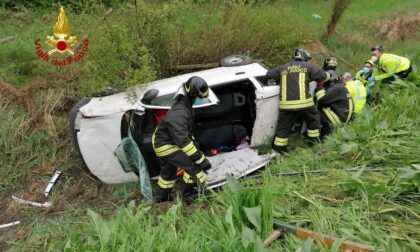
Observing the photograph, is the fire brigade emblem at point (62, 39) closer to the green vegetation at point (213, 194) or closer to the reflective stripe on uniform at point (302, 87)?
the green vegetation at point (213, 194)

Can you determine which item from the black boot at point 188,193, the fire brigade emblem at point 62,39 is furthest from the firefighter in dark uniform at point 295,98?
the fire brigade emblem at point 62,39

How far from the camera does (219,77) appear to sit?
16.7ft

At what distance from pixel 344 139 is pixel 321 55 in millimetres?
5252

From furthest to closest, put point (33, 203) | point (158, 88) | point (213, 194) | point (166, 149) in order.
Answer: point (158, 88) → point (33, 203) → point (166, 149) → point (213, 194)

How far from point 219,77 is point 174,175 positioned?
1.43 m

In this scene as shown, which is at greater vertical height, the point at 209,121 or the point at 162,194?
the point at 209,121

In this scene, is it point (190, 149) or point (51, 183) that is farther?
point (51, 183)

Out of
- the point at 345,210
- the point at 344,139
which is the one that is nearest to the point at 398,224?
the point at 345,210

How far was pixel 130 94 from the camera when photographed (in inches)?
190

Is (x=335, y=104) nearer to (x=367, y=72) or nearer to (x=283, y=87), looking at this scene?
(x=283, y=87)

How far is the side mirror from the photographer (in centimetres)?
468

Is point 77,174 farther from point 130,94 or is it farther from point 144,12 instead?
point 144,12

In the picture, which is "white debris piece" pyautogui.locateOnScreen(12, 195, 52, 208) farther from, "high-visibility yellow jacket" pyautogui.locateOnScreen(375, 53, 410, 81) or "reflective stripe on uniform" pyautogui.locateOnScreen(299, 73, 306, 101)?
"high-visibility yellow jacket" pyautogui.locateOnScreen(375, 53, 410, 81)

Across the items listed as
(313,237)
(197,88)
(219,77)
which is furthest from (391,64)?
(313,237)
